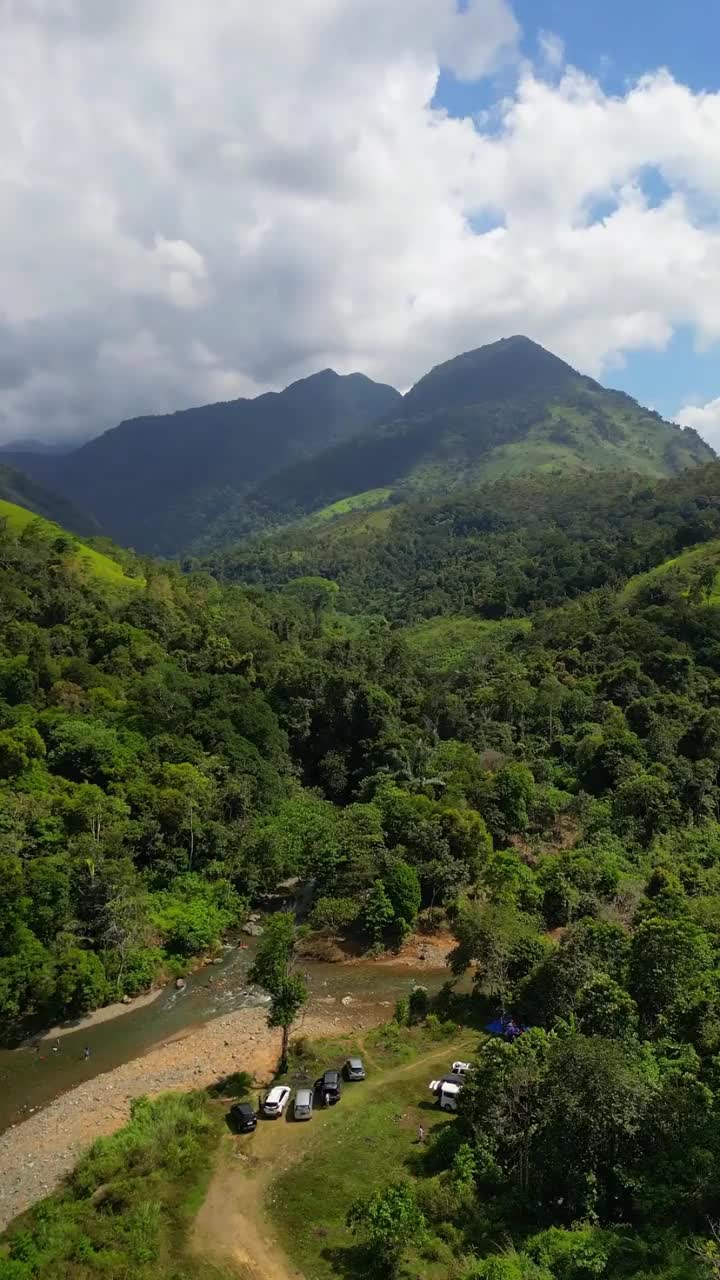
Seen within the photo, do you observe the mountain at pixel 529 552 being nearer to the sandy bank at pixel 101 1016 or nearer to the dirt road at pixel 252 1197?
the sandy bank at pixel 101 1016

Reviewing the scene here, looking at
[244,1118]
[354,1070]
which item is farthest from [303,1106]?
[354,1070]

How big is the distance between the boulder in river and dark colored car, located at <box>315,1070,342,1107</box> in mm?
16652

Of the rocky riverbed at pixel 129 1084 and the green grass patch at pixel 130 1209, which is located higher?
the green grass patch at pixel 130 1209

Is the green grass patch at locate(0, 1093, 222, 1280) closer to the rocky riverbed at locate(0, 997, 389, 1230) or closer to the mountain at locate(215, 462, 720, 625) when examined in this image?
the rocky riverbed at locate(0, 997, 389, 1230)

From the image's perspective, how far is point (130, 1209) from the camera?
856 inches

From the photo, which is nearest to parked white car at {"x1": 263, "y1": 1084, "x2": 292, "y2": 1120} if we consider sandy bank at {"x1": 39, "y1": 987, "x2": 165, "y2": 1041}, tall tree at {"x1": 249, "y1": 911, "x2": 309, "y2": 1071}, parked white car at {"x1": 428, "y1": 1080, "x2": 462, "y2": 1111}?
tall tree at {"x1": 249, "y1": 911, "x2": 309, "y2": 1071}

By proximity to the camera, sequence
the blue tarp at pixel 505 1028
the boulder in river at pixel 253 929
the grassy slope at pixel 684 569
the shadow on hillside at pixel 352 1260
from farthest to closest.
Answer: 1. the grassy slope at pixel 684 569
2. the boulder in river at pixel 253 929
3. the blue tarp at pixel 505 1028
4. the shadow on hillside at pixel 352 1260

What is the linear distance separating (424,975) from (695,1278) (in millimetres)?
26768

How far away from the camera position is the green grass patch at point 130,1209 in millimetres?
19406

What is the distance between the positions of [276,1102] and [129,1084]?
22.9 ft

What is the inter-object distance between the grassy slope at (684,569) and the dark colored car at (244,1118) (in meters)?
80.5

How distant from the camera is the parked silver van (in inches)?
1059

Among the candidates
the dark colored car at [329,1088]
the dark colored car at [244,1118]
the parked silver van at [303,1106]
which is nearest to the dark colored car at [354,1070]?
the dark colored car at [329,1088]

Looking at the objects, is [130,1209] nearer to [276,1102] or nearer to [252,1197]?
[252,1197]
